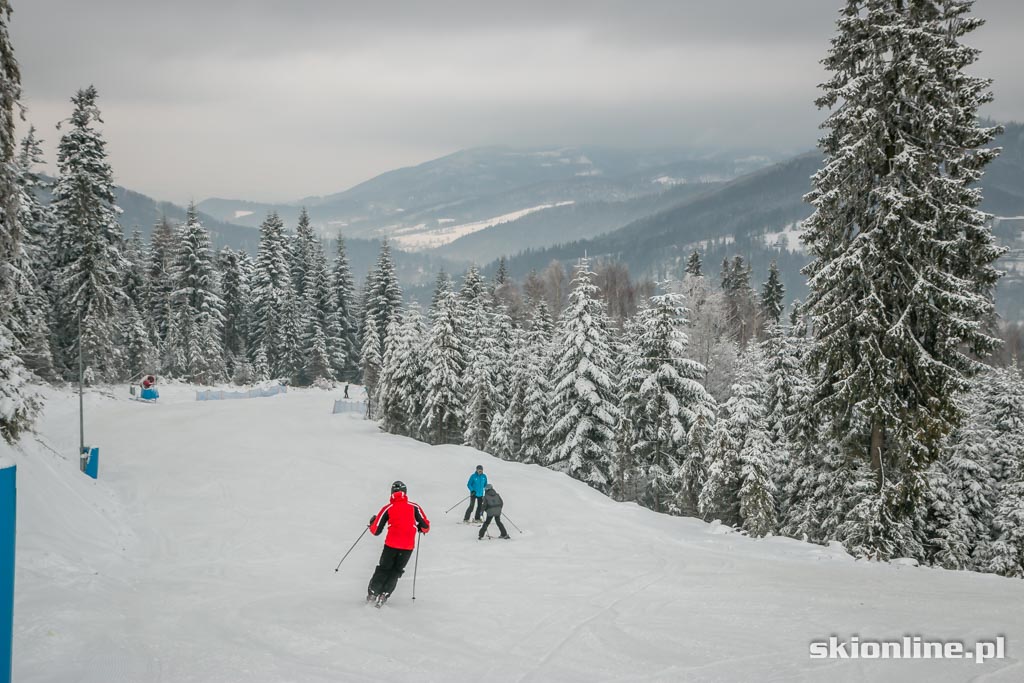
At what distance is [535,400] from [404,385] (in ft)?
28.5

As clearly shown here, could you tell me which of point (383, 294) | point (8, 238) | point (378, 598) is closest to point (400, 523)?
point (378, 598)

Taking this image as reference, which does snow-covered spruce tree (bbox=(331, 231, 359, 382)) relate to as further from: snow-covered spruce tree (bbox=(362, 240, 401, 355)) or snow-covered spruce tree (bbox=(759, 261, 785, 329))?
snow-covered spruce tree (bbox=(759, 261, 785, 329))

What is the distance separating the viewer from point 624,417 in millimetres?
31719

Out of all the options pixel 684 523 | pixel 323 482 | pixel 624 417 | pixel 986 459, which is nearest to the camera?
pixel 684 523

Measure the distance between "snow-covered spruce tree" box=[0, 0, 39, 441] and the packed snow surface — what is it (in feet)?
2.88

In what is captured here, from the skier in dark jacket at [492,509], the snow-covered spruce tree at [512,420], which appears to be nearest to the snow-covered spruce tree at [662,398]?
the snow-covered spruce tree at [512,420]

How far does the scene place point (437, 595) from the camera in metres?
11.0

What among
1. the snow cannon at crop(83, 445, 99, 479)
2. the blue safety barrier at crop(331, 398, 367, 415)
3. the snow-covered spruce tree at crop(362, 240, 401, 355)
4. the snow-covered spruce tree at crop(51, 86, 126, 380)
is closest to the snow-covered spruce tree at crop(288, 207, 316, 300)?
the snow-covered spruce tree at crop(362, 240, 401, 355)

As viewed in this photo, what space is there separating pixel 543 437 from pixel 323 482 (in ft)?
52.4

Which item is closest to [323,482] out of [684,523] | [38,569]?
[684,523]

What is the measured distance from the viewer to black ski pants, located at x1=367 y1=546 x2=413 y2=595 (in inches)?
387

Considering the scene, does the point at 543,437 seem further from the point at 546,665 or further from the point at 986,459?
the point at 546,665

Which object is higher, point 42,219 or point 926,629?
point 42,219

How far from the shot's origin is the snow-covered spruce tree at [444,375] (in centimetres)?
3925
